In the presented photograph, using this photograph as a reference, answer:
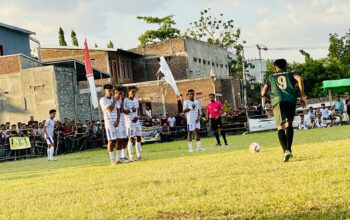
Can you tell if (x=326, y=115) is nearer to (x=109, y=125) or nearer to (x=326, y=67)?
Answer: (x=109, y=125)

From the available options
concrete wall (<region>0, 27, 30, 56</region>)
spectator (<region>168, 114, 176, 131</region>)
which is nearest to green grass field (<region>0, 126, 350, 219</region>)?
spectator (<region>168, 114, 176, 131</region>)

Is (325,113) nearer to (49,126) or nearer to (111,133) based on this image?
(49,126)

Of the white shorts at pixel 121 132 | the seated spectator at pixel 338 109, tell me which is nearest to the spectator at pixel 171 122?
the seated spectator at pixel 338 109

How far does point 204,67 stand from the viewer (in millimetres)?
68625

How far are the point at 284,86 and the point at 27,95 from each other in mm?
32772

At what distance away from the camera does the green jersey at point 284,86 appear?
1223cm

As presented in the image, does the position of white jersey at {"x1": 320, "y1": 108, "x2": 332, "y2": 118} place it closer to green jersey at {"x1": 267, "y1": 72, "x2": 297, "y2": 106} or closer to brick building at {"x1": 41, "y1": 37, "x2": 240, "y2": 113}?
brick building at {"x1": 41, "y1": 37, "x2": 240, "y2": 113}

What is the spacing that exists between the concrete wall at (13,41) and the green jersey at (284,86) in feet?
137

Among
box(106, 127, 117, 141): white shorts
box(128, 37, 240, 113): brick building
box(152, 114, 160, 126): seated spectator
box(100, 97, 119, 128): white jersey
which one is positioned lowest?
box(106, 127, 117, 141): white shorts

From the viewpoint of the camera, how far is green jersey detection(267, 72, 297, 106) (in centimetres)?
1223

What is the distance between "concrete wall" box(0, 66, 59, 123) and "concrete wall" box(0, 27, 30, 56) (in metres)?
9.12

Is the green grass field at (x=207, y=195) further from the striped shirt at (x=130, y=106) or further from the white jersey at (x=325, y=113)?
the white jersey at (x=325, y=113)

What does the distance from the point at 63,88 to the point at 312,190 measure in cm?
3708

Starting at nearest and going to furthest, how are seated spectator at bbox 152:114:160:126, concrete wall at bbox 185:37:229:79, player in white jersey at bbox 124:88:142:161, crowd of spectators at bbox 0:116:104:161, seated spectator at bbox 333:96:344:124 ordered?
Answer: player in white jersey at bbox 124:88:142:161 → crowd of spectators at bbox 0:116:104:161 → seated spectator at bbox 333:96:344:124 → seated spectator at bbox 152:114:160:126 → concrete wall at bbox 185:37:229:79
